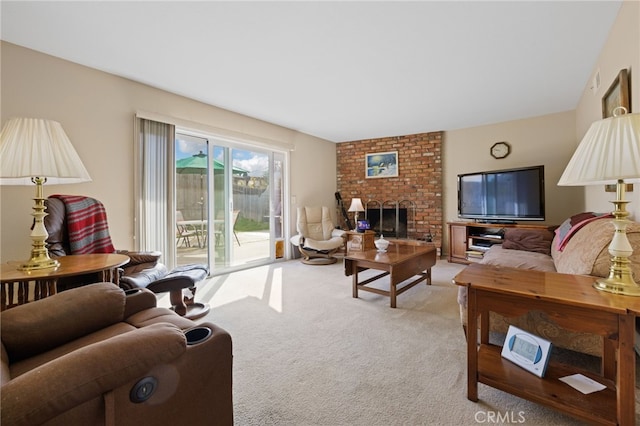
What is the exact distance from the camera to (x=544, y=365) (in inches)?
51.7

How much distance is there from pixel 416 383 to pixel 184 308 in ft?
6.20

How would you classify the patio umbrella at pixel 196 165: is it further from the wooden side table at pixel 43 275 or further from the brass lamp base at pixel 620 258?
the brass lamp base at pixel 620 258

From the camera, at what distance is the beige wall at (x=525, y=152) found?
4160 millimetres

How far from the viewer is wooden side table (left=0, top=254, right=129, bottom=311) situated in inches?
57.6

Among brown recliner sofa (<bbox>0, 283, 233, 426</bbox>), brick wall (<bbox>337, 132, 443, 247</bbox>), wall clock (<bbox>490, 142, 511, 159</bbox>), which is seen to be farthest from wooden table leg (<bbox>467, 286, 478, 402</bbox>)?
wall clock (<bbox>490, 142, 511, 159</bbox>)

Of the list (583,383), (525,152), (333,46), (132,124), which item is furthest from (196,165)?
(525,152)

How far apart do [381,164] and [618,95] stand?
3.80m

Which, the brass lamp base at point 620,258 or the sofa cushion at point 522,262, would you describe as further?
the sofa cushion at point 522,262

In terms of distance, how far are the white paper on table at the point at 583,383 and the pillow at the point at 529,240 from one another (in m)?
2.06

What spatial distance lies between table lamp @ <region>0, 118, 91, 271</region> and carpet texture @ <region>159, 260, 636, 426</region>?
127 cm

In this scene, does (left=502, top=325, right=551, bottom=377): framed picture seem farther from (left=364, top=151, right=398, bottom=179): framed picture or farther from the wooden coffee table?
(left=364, top=151, right=398, bottom=179): framed picture

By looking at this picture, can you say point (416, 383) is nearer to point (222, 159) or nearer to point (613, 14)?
point (613, 14)

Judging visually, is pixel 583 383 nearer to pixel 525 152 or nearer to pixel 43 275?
pixel 43 275

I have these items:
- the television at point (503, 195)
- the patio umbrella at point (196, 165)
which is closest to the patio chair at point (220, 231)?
the patio umbrella at point (196, 165)
